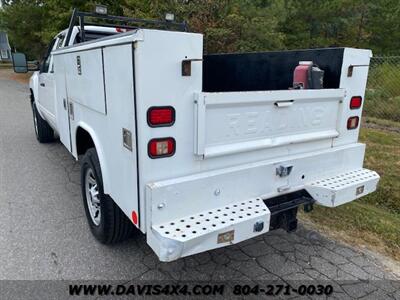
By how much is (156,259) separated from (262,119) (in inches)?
61.3

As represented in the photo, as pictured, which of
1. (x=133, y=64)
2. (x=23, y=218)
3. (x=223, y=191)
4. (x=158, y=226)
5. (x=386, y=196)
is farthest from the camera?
(x=386, y=196)

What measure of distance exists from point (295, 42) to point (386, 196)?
59.2ft

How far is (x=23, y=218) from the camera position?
12.4 ft

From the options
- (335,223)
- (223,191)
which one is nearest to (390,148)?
(335,223)

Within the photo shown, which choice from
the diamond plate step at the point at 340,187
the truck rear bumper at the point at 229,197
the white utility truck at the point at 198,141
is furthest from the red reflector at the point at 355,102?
the diamond plate step at the point at 340,187

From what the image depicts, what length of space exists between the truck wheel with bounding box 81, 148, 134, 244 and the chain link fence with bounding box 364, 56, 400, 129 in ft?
24.7

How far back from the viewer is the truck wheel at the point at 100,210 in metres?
2.92

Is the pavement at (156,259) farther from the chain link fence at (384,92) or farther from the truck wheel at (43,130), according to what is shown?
the chain link fence at (384,92)

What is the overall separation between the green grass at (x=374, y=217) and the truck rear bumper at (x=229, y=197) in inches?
28.0

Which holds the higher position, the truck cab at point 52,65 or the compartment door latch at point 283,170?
the truck cab at point 52,65

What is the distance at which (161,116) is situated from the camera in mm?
2105

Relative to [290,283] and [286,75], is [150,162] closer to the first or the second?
[290,283]

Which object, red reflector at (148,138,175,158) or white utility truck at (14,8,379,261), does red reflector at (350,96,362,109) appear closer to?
white utility truck at (14,8,379,261)

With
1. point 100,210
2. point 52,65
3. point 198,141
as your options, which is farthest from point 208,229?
point 52,65
